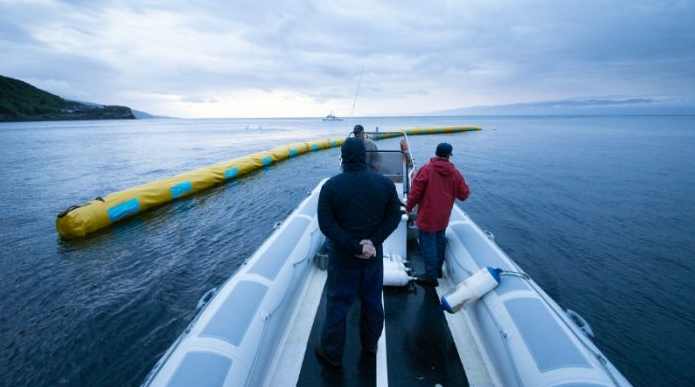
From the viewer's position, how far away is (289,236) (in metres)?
4.89

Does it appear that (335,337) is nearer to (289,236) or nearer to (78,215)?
Answer: (289,236)

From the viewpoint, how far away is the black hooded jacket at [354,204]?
96.3 inches

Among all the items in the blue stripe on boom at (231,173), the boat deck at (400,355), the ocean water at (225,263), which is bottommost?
the ocean water at (225,263)

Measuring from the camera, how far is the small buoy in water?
3.44 meters

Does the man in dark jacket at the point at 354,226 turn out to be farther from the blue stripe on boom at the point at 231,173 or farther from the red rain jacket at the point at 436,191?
the blue stripe on boom at the point at 231,173

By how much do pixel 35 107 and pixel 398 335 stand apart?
555 ft

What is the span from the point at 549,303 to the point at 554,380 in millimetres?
1031

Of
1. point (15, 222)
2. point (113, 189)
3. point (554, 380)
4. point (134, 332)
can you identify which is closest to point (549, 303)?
point (554, 380)

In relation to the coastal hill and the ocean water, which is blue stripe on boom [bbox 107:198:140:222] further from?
the coastal hill

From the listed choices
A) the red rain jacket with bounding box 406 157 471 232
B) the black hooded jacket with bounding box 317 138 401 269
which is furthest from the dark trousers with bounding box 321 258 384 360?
the red rain jacket with bounding box 406 157 471 232

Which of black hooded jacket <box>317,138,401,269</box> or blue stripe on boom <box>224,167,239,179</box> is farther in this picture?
blue stripe on boom <box>224,167,239,179</box>

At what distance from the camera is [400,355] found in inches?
134

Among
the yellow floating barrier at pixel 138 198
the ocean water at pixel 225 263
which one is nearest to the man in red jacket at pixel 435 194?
the ocean water at pixel 225 263

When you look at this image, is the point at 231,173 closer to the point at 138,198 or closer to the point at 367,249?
the point at 138,198
